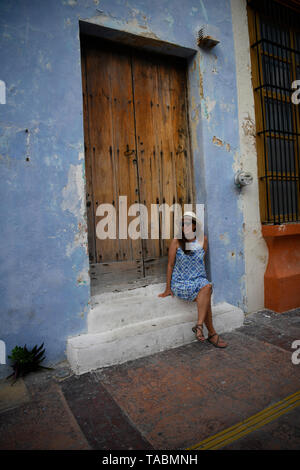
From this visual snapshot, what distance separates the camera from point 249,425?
1.91 m

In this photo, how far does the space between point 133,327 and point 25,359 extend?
1.02 meters

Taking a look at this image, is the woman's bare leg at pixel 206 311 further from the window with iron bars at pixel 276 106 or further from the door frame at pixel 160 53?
the window with iron bars at pixel 276 106

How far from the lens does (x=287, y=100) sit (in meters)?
4.38

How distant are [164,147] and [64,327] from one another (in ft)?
7.82

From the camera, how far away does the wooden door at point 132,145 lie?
10.7ft

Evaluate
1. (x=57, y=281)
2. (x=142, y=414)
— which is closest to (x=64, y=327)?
Result: (x=57, y=281)

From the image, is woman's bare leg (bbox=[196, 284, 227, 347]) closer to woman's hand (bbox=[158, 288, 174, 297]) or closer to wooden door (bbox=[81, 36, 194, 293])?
woman's hand (bbox=[158, 288, 174, 297])

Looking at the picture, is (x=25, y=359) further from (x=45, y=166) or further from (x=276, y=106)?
(x=276, y=106)

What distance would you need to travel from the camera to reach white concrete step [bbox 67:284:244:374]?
8.86 feet

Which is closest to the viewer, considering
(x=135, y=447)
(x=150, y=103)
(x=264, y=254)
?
(x=135, y=447)

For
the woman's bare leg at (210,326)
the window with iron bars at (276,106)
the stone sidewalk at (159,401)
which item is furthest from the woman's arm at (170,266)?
the window with iron bars at (276,106)

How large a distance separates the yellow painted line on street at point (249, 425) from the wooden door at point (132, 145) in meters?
1.79

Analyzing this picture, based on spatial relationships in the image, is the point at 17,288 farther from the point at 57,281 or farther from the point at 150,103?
the point at 150,103

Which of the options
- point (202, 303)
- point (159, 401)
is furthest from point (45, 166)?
point (159, 401)
